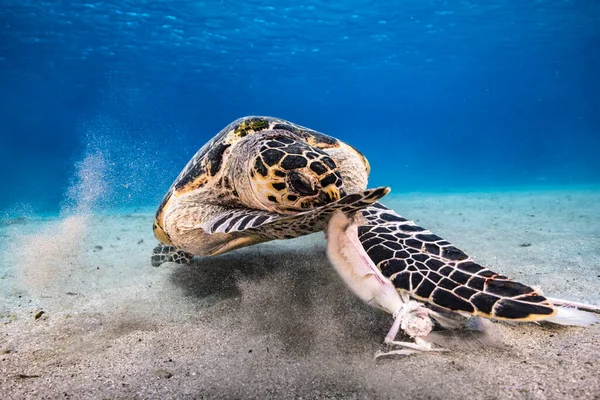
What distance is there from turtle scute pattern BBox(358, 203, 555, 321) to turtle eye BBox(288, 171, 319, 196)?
0.51m

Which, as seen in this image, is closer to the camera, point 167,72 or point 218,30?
point 218,30

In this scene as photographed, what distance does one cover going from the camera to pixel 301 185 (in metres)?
2.26

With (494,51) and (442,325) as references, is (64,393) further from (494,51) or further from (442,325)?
(494,51)

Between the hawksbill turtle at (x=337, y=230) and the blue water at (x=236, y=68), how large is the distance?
13.9 m

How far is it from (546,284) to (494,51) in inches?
1669

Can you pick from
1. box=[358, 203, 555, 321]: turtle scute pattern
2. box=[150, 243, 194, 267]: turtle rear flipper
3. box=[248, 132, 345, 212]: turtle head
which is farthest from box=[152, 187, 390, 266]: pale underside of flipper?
box=[150, 243, 194, 267]: turtle rear flipper

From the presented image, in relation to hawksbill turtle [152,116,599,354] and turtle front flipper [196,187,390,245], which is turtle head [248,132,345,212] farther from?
turtle front flipper [196,187,390,245]

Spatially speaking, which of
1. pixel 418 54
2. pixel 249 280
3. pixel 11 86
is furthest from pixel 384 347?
pixel 11 86

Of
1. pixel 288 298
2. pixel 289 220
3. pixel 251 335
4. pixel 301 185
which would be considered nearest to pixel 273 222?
pixel 289 220

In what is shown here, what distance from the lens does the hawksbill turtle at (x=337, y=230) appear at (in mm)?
1740

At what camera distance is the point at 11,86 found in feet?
109

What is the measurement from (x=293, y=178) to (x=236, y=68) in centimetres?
3629

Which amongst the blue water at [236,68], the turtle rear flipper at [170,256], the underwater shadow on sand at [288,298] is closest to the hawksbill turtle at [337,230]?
the underwater shadow on sand at [288,298]

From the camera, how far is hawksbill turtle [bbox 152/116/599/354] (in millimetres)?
1740
